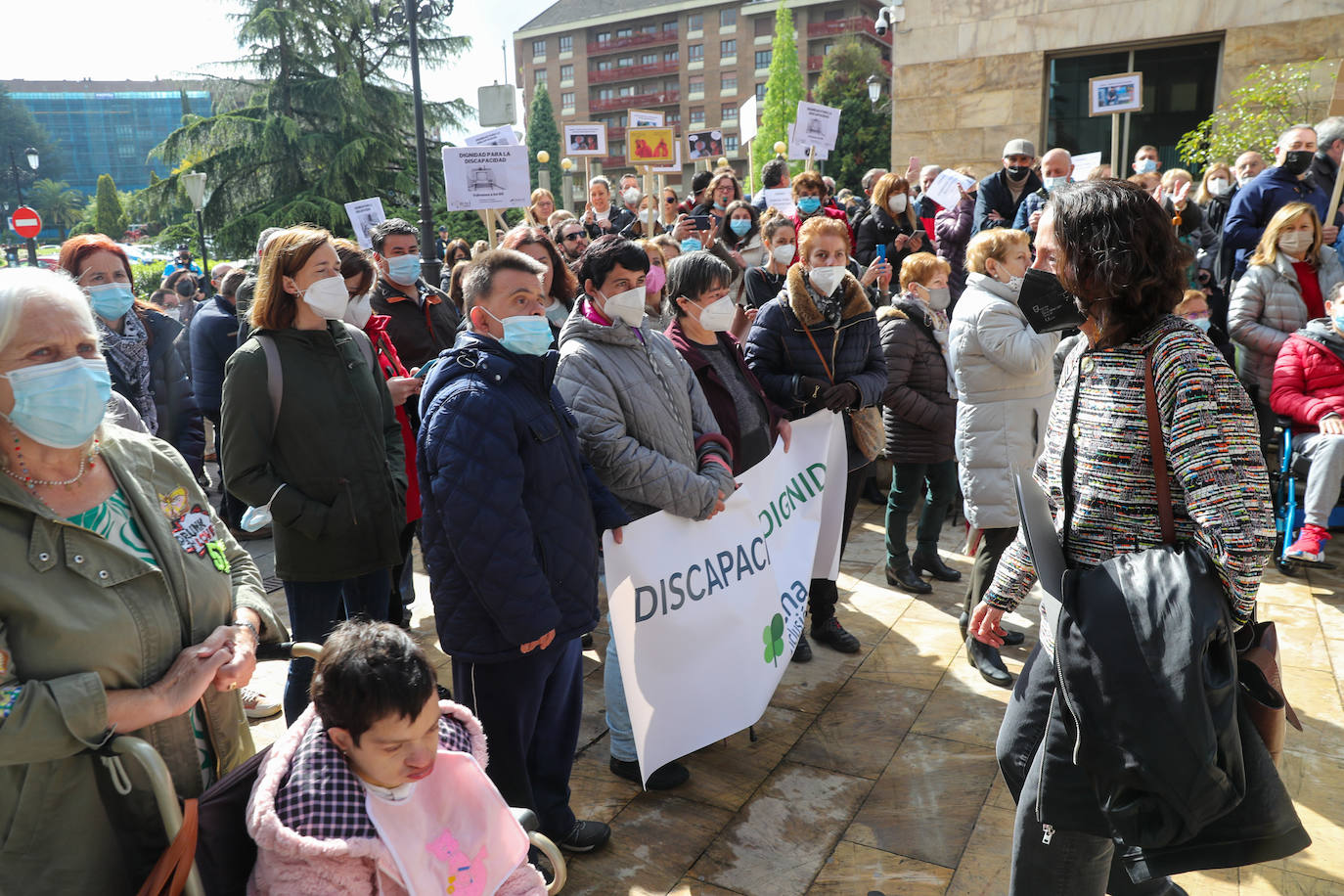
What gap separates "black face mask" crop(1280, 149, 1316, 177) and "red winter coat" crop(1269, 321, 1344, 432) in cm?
229

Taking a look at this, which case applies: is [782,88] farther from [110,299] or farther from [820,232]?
[110,299]

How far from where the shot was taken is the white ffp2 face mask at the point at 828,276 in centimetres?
461

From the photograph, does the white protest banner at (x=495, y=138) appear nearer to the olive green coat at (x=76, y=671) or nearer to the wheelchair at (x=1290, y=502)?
the wheelchair at (x=1290, y=502)

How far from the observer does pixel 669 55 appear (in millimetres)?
75000

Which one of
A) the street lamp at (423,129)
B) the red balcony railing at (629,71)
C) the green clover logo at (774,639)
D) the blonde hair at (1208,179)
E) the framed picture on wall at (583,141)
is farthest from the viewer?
the red balcony railing at (629,71)

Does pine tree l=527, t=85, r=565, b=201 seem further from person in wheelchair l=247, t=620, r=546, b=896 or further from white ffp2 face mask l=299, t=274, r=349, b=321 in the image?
person in wheelchair l=247, t=620, r=546, b=896

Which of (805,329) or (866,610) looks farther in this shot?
(866,610)

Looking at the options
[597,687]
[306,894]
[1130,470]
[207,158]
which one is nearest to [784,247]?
[597,687]

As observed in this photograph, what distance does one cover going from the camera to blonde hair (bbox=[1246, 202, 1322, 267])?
6.03m

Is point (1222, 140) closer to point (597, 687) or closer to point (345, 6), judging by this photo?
point (597, 687)

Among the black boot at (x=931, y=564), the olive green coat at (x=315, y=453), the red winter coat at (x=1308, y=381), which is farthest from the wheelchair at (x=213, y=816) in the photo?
the red winter coat at (x=1308, y=381)

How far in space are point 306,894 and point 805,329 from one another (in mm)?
3523

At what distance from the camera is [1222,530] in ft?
6.26

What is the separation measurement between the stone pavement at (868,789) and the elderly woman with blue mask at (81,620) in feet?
5.09
